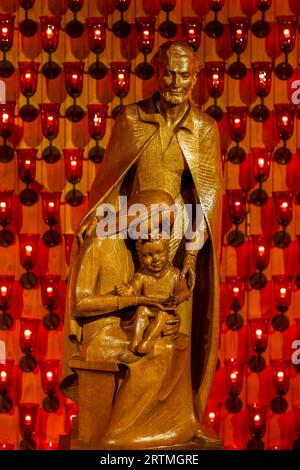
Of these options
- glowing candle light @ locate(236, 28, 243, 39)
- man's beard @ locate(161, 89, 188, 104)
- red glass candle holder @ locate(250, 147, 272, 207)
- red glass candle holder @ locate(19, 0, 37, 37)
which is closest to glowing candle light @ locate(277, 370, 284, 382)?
red glass candle holder @ locate(250, 147, 272, 207)

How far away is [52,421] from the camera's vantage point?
569cm

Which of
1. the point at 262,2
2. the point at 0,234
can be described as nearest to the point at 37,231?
the point at 0,234

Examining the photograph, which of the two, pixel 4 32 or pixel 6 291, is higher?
pixel 4 32

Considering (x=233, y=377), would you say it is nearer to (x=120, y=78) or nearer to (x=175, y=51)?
(x=120, y=78)

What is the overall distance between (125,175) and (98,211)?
148mm

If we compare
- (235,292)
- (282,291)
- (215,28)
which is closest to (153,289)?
(235,292)

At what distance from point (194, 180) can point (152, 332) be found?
484 millimetres

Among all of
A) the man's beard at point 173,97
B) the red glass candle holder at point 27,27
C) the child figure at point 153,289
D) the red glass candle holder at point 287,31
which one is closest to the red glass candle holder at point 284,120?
the red glass candle holder at point 287,31

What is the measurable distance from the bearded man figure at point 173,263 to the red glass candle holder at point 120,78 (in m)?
0.96

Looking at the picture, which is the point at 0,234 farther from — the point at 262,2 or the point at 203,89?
the point at 262,2

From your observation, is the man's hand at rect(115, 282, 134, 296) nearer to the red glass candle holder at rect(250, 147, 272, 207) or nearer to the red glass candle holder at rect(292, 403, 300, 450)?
the red glass candle holder at rect(250, 147, 272, 207)

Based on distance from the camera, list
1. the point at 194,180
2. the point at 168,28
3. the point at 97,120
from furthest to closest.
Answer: the point at 168,28, the point at 97,120, the point at 194,180

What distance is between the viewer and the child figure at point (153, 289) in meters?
4.36

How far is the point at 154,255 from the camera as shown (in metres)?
4.37
